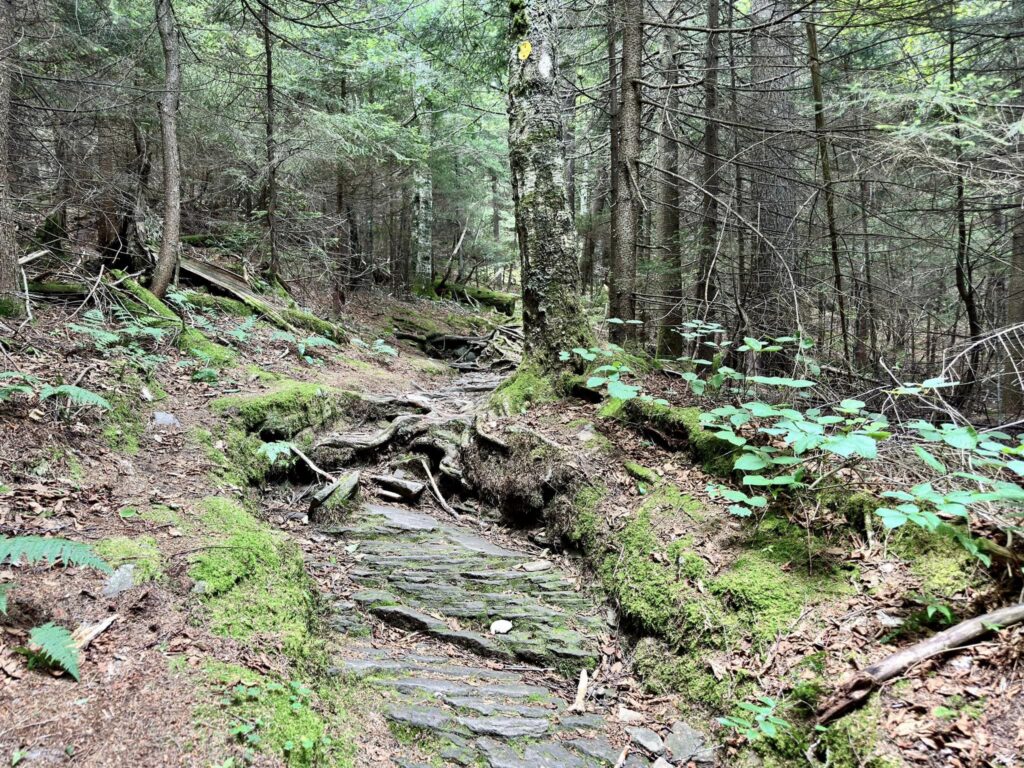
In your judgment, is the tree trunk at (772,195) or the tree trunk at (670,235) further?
the tree trunk at (670,235)

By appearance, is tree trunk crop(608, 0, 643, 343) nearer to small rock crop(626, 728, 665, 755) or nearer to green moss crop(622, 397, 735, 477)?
green moss crop(622, 397, 735, 477)

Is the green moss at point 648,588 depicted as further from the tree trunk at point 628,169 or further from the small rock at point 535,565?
the tree trunk at point 628,169

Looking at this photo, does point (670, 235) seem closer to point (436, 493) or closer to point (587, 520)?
point (436, 493)

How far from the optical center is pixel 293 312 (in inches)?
429

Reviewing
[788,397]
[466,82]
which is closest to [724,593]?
[788,397]

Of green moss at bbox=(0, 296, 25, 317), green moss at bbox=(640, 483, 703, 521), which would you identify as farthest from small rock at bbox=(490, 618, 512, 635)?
green moss at bbox=(0, 296, 25, 317)

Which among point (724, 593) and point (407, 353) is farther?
point (407, 353)

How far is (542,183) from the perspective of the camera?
616 cm

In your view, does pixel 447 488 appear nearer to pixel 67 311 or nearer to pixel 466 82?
pixel 67 311

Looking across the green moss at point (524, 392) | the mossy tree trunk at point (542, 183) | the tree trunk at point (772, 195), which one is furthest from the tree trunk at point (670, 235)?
the green moss at point (524, 392)

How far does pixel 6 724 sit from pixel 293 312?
9.67m

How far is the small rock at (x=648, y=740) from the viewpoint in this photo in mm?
2916

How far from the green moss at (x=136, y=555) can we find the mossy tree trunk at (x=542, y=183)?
13.9 ft

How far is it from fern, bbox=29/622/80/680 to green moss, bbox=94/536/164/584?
633 millimetres
